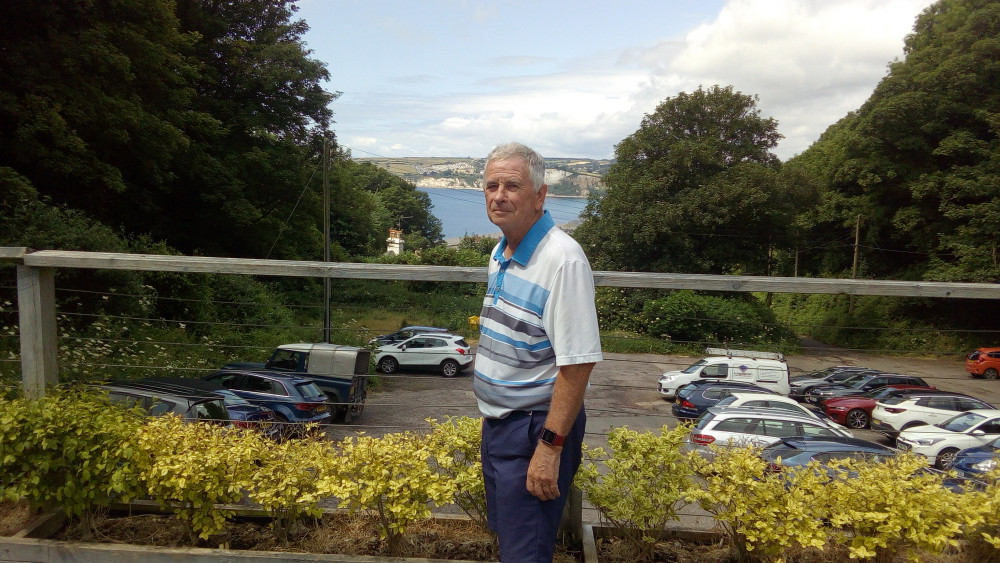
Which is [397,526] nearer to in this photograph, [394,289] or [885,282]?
[885,282]

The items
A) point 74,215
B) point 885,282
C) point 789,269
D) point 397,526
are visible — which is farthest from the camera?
point 789,269

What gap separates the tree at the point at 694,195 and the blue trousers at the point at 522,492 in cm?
3291

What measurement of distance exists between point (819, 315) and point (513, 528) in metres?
38.7

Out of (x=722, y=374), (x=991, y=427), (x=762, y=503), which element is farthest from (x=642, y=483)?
(x=722, y=374)

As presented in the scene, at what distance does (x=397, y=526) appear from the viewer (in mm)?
3166

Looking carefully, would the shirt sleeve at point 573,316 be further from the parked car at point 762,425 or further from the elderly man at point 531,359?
the parked car at point 762,425

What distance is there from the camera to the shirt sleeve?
224cm

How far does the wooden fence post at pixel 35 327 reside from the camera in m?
3.58

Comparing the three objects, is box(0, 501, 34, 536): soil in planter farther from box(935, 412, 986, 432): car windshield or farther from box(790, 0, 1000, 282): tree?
box(790, 0, 1000, 282): tree

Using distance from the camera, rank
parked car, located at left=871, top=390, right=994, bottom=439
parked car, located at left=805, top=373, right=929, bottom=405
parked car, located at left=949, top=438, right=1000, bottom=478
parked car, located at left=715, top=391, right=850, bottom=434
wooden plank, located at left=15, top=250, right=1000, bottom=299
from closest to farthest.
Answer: wooden plank, located at left=15, top=250, right=1000, bottom=299 → parked car, located at left=949, top=438, right=1000, bottom=478 → parked car, located at left=715, top=391, right=850, bottom=434 → parked car, located at left=871, top=390, right=994, bottom=439 → parked car, located at left=805, top=373, right=929, bottom=405

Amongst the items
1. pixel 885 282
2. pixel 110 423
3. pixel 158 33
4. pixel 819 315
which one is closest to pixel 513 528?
pixel 110 423

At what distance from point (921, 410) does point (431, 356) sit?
1255 cm

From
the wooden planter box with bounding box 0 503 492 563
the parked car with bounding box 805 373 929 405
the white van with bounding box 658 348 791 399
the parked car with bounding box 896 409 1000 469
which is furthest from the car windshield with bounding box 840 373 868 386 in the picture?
the wooden planter box with bounding box 0 503 492 563

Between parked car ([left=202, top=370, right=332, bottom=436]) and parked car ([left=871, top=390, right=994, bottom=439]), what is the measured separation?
38.9 ft
